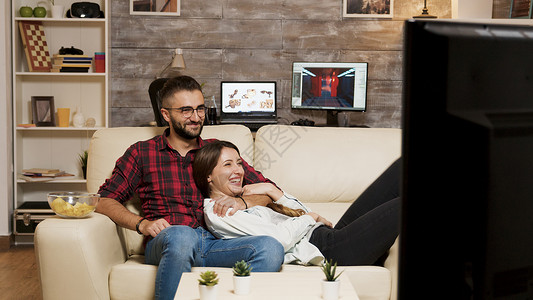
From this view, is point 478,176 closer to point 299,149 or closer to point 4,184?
point 299,149

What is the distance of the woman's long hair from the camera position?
236cm

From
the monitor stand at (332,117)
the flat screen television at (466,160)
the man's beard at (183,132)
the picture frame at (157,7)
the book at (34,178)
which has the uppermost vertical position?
the picture frame at (157,7)

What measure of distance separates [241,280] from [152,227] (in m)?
0.64

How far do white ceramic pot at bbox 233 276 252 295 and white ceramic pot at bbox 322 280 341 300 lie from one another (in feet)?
0.67

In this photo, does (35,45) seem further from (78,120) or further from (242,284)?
(242,284)

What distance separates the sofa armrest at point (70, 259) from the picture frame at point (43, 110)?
2516 millimetres

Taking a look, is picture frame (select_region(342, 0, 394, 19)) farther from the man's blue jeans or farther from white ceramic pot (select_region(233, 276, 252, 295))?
white ceramic pot (select_region(233, 276, 252, 295))

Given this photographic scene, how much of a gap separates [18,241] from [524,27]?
434 cm

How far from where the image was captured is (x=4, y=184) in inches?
160

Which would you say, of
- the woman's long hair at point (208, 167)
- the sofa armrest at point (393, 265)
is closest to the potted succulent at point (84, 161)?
the woman's long hair at point (208, 167)

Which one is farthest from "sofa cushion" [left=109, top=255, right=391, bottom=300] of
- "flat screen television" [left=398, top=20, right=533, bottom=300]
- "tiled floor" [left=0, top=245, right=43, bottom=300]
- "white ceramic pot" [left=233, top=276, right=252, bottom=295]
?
"flat screen television" [left=398, top=20, right=533, bottom=300]

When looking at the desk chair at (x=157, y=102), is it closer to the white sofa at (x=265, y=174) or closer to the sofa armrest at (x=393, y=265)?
the white sofa at (x=265, y=174)

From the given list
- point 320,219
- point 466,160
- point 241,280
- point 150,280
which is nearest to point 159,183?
point 150,280

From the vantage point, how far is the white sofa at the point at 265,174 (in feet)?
6.54
